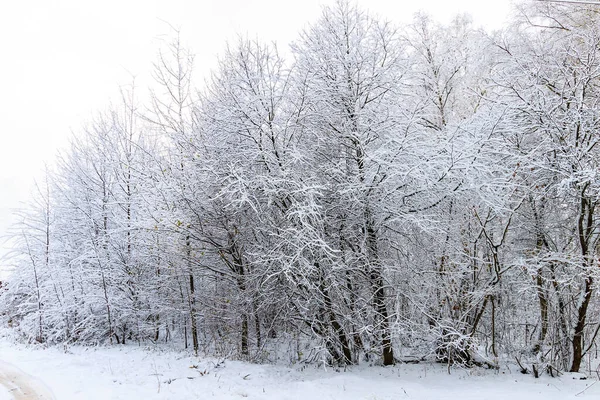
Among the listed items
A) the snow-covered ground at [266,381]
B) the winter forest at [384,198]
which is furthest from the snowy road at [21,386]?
the winter forest at [384,198]

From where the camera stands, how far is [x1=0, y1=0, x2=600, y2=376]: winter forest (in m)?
7.82

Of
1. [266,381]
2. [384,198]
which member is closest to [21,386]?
[266,381]

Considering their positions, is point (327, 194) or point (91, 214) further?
point (91, 214)

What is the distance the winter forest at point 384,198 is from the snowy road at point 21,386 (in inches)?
157

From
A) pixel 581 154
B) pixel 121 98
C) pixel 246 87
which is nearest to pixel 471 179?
pixel 581 154

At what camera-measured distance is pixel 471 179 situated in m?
7.42

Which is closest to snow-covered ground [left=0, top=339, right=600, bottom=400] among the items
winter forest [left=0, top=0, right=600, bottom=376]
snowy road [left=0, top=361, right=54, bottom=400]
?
snowy road [left=0, top=361, right=54, bottom=400]

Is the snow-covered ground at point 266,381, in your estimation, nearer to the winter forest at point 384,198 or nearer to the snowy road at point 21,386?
the snowy road at point 21,386

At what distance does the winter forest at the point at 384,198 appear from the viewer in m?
7.82

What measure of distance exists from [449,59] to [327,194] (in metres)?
7.87

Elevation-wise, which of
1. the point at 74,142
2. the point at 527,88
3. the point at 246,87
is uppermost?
the point at 74,142

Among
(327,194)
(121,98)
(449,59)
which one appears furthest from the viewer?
(121,98)

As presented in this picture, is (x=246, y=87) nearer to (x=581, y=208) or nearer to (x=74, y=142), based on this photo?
(x=581, y=208)

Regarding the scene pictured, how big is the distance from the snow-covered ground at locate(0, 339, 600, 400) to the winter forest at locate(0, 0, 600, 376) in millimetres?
482
